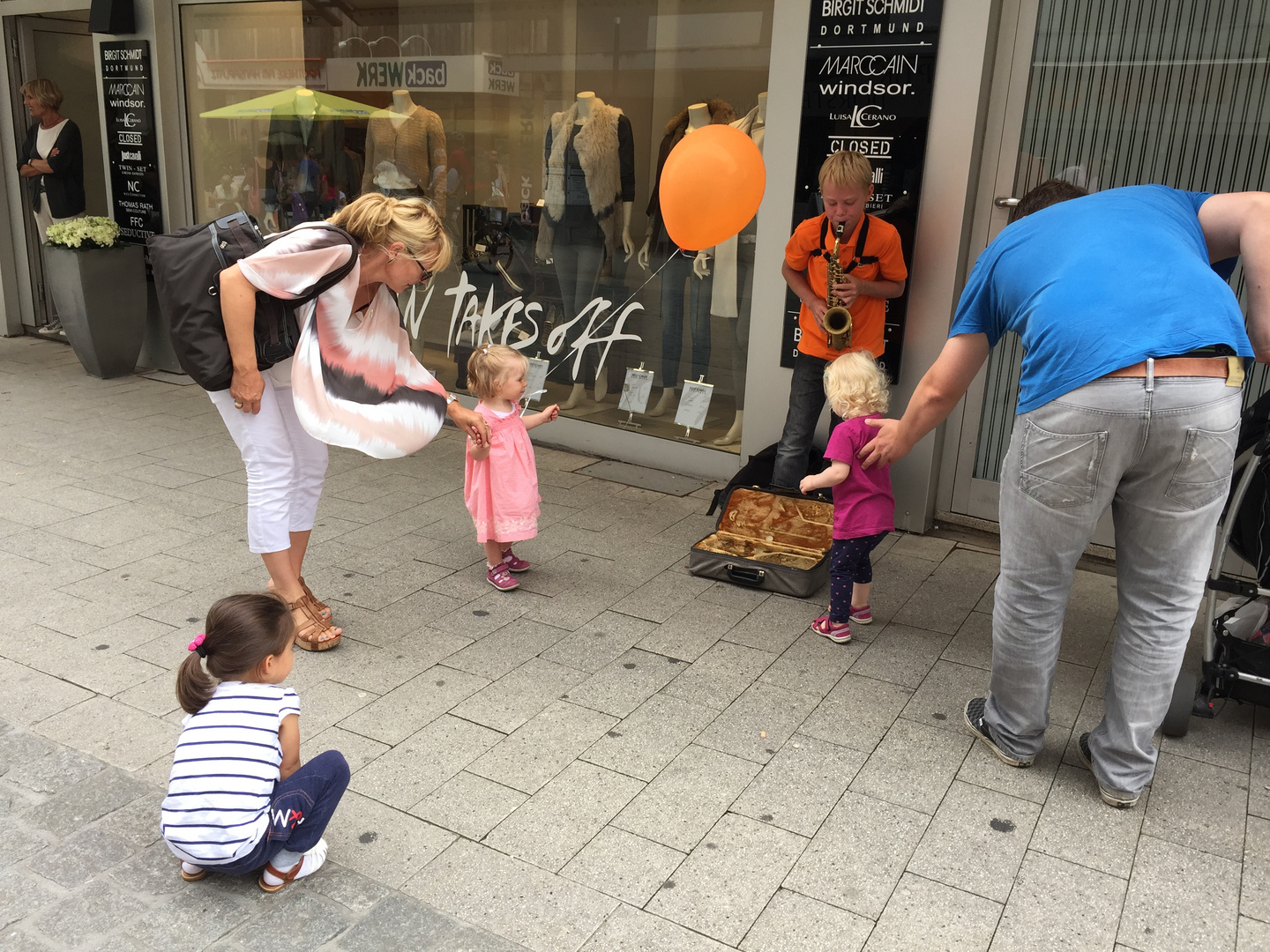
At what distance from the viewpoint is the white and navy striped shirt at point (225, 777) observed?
8.30 ft

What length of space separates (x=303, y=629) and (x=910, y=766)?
7.48ft

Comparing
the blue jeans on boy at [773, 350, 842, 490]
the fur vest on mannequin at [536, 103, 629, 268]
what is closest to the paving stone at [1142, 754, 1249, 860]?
the blue jeans on boy at [773, 350, 842, 490]

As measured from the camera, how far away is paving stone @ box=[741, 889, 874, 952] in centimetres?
255

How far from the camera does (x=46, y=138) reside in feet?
30.0

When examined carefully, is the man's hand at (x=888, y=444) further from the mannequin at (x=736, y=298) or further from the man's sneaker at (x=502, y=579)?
the mannequin at (x=736, y=298)

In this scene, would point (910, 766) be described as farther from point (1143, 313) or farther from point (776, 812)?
point (1143, 313)

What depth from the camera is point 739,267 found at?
20.6 ft

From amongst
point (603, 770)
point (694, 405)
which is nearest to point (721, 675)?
point (603, 770)

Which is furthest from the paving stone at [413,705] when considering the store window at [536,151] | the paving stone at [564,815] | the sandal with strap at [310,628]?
the store window at [536,151]

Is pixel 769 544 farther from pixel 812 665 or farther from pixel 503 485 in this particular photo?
pixel 503 485

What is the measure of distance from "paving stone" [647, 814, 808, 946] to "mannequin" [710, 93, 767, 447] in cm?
346

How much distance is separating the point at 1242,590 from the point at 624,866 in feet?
6.98

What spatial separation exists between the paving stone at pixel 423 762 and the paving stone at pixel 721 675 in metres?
0.74

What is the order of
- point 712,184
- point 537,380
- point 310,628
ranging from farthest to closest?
1. point 537,380
2. point 712,184
3. point 310,628
